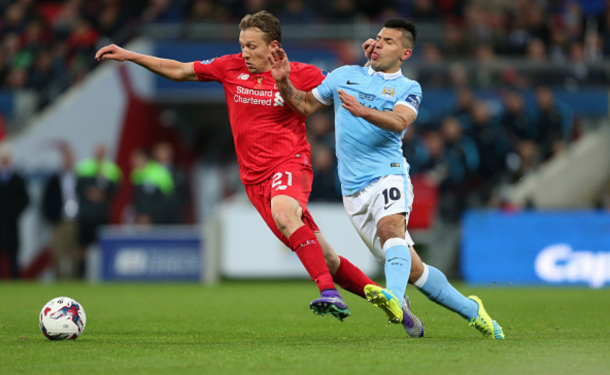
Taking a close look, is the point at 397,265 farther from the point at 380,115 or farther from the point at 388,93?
the point at 388,93

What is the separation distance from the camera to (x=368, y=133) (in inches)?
268

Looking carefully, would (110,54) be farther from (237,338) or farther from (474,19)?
(474,19)

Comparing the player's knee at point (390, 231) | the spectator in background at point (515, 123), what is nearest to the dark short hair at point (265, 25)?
the player's knee at point (390, 231)

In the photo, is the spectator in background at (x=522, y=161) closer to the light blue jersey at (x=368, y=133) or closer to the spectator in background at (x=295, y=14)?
the spectator in background at (x=295, y=14)

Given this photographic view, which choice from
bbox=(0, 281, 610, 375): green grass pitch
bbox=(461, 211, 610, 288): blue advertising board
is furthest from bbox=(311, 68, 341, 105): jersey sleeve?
bbox=(461, 211, 610, 288): blue advertising board

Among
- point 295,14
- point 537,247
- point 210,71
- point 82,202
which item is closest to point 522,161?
point 537,247

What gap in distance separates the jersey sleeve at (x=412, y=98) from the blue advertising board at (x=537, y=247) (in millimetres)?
8867

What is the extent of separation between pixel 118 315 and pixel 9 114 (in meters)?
10.8

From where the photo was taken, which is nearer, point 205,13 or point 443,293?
point 443,293

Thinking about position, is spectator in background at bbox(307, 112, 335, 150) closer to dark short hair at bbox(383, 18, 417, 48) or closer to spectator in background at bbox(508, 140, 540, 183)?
spectator in background at bbox(508, 140, 540, 183)

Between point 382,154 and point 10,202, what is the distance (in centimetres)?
1130

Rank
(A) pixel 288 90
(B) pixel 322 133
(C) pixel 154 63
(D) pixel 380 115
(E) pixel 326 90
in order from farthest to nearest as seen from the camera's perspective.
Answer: (B) pixel 322 133 < (C) pixel 154 63 < (E) pixel 326 90 < (A) pixel 288 90 < (D) pixel 380 115

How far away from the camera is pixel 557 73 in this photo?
1825 centimetres

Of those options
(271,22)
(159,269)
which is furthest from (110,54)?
(159,269)
